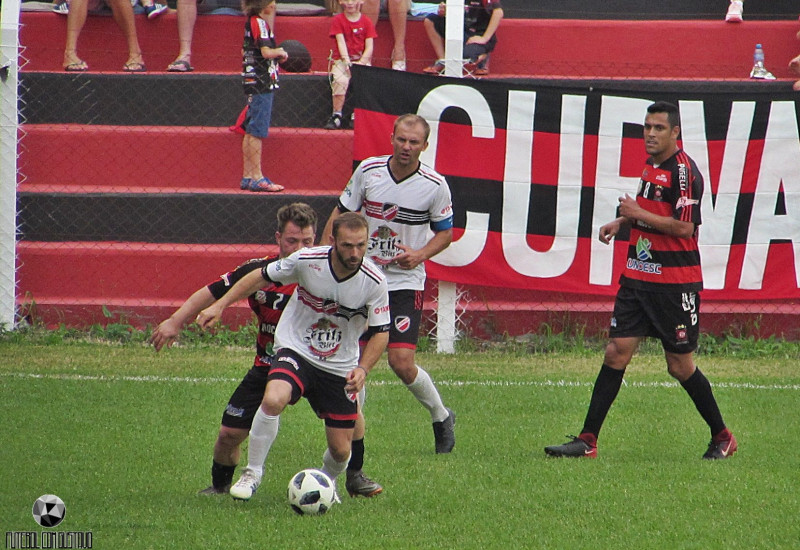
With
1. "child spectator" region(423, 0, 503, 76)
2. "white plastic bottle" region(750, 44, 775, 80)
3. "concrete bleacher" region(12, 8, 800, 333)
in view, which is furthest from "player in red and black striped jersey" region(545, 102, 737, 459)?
"white plastic bottle" region(750, 44, 775, 80)

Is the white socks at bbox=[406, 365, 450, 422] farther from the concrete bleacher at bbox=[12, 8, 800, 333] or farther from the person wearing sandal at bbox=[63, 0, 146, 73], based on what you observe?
the person wearing sandal at bbox=[63, 0, 146, 73]

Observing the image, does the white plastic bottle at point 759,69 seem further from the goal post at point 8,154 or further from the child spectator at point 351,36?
the goal post at point 8,154

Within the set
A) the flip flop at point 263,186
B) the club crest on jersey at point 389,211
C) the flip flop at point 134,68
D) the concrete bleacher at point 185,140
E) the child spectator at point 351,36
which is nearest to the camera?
the club crest on jersey at point 389,211

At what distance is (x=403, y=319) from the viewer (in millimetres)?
7113

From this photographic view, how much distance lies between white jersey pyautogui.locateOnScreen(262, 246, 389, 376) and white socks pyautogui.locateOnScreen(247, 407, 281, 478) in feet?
1.37

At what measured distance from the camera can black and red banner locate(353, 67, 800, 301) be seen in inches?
415

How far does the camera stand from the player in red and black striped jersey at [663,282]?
264 inches

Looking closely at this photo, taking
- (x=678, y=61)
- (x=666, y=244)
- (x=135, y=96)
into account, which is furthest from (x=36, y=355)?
(x=678, y=61)

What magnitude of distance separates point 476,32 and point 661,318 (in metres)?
6.95

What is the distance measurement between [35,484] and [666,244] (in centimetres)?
412

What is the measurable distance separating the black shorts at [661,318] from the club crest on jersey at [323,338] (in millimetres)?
2117

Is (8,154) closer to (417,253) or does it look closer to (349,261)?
(417,253)

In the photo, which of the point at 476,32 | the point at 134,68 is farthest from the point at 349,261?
the point at 134,68

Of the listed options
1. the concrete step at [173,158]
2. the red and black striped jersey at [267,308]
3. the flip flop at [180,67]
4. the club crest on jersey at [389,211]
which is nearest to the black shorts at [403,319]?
the club crest on jersey at [389,211]
